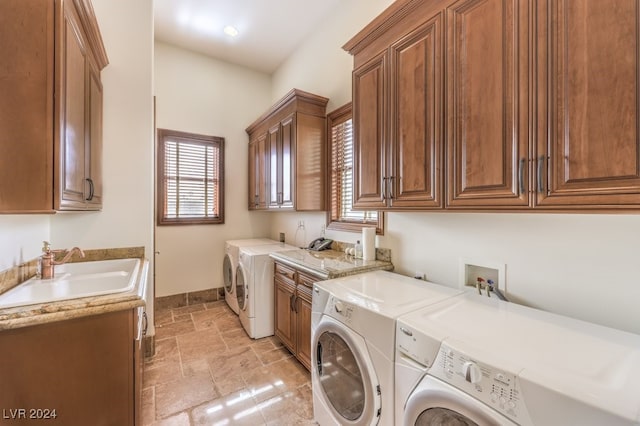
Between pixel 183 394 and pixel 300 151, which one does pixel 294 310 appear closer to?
pixel 183 394

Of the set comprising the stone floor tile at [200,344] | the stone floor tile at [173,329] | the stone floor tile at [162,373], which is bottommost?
the stone floor tile at [162,373]

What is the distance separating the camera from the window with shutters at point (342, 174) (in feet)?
8.84

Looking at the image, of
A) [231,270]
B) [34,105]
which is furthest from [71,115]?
[231,270]

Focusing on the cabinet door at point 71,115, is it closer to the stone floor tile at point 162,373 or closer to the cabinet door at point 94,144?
the cabinet door at point 94,144

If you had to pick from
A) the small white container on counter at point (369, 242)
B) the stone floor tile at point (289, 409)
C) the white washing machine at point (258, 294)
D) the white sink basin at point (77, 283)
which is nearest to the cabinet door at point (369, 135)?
the small white container on counter at point (369, 242)

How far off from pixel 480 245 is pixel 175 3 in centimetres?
379

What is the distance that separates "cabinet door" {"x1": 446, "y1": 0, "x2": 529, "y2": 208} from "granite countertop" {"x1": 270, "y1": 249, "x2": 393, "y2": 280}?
0.91 m

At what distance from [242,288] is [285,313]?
0.73 m

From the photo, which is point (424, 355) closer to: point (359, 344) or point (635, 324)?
point (359, 344)

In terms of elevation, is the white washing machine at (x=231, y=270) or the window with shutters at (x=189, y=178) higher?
the window with shutters at (x=189, y=178)

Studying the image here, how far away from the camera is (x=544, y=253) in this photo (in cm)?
137

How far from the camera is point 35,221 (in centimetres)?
191

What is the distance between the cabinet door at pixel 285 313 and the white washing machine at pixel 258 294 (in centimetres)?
13

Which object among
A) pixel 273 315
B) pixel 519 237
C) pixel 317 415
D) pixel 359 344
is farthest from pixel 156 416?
pixel 519 237
